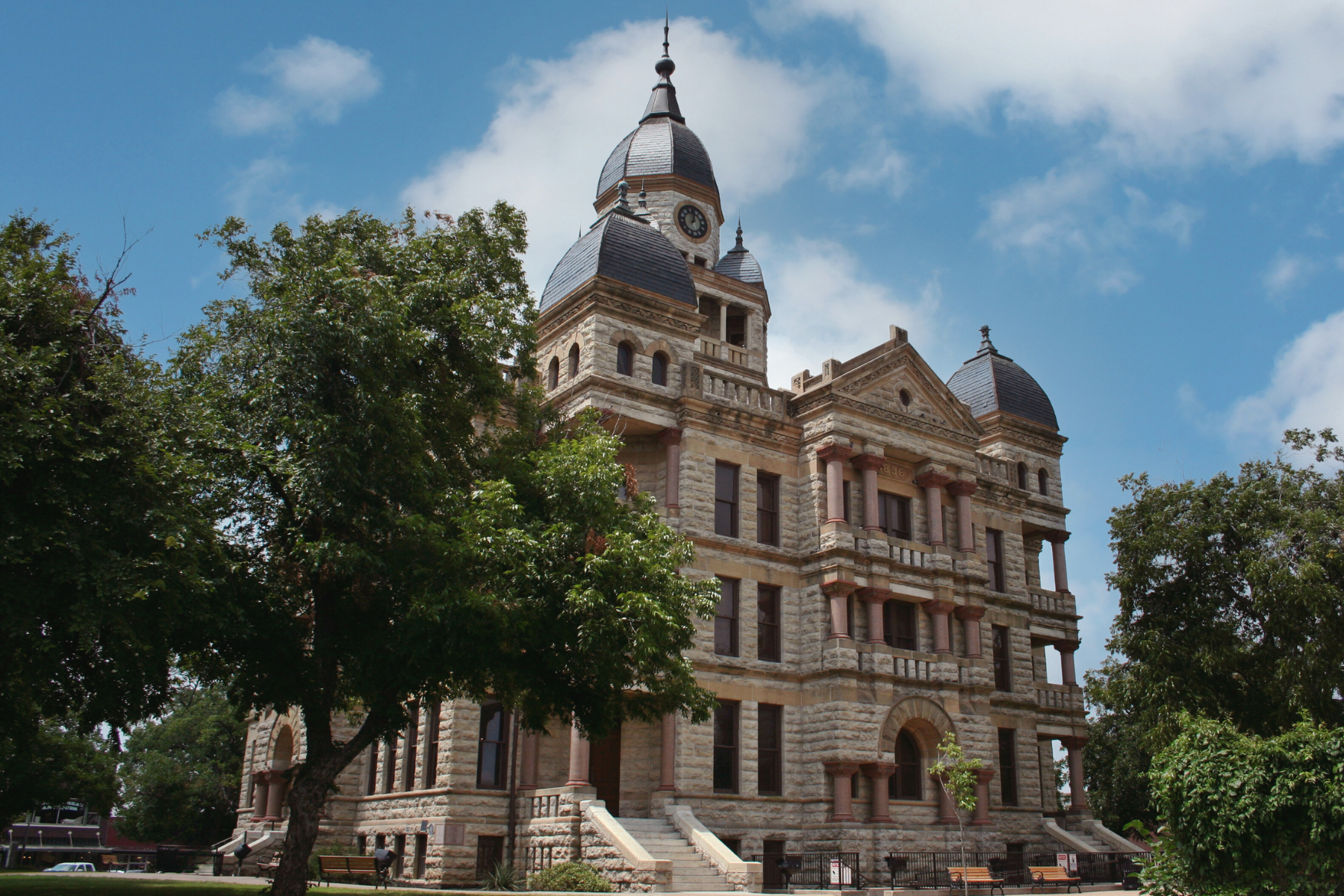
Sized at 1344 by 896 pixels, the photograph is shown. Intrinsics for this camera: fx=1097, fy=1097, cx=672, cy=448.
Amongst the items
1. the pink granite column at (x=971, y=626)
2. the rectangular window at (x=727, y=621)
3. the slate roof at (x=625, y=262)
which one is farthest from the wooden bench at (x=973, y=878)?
the slate roof at (x=625, y=262)

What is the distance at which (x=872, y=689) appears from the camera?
29984 millimetres

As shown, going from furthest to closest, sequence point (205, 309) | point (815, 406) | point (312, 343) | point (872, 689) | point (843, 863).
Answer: point (815, 406) → point (872, 689) → point (843, 863) → point (205, 309) → point (312, 343)

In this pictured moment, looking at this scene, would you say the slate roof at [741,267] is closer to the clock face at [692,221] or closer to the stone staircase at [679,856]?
the clock face at [692,221]

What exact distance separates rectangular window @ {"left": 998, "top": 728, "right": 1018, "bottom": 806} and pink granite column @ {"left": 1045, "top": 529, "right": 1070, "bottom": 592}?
6.82 m

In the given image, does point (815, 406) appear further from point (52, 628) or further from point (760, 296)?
point (52, 628)

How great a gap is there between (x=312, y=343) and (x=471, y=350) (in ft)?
10.7

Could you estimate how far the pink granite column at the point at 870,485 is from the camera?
3181cm

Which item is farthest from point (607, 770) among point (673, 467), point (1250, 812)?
point (1250, 812)

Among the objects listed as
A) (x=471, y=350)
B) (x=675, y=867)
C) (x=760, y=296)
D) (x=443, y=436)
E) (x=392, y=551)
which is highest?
(x=760, y=296)

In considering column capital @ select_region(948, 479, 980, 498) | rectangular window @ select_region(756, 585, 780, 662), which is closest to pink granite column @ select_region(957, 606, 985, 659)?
column capital @ select_region(948, 479, 980, 498)

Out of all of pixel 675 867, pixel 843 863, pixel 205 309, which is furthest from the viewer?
pixel 843 863

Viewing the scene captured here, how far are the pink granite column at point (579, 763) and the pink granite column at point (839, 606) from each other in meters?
7.76

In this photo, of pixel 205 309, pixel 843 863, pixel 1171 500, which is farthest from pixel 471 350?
pixel 1171 500

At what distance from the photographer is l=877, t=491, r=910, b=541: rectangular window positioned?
33719 mm
